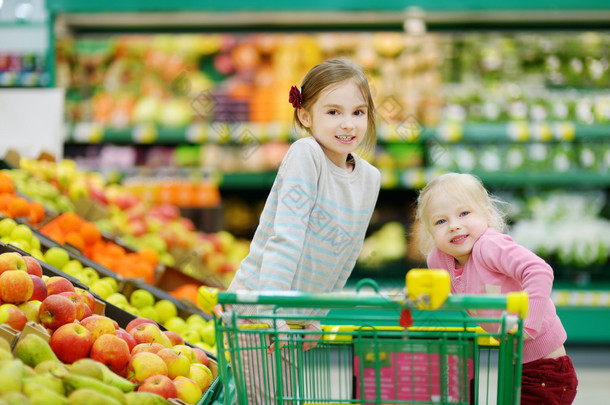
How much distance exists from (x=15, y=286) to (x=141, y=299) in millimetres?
672

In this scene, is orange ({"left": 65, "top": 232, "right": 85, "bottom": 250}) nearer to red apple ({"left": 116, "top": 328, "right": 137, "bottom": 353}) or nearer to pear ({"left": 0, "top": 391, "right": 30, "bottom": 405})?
red apple ({"left": 116, "top": 328, "right": 137, "bottom": 353})

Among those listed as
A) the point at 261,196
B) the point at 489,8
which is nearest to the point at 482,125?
the point at 489,8

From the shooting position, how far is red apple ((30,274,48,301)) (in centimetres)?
165

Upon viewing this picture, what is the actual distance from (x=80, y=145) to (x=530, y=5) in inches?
138

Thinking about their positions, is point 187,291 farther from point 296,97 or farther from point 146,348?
point 296,97

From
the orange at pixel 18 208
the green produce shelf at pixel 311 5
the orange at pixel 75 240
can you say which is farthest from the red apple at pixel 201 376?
the green produce shelf at pixel 311 5

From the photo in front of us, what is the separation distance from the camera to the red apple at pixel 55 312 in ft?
5.11

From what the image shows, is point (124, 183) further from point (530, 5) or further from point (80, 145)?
point (530, 5)

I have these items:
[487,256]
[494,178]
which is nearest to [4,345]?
[487,256]

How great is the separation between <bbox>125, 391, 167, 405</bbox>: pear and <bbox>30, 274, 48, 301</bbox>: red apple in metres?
0.51

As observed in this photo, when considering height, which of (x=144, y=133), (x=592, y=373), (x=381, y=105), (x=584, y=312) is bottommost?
(x=592, y=373)

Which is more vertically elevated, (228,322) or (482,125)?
(482,125)

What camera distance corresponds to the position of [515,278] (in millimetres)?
1428

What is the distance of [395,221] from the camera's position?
5.03 metres
